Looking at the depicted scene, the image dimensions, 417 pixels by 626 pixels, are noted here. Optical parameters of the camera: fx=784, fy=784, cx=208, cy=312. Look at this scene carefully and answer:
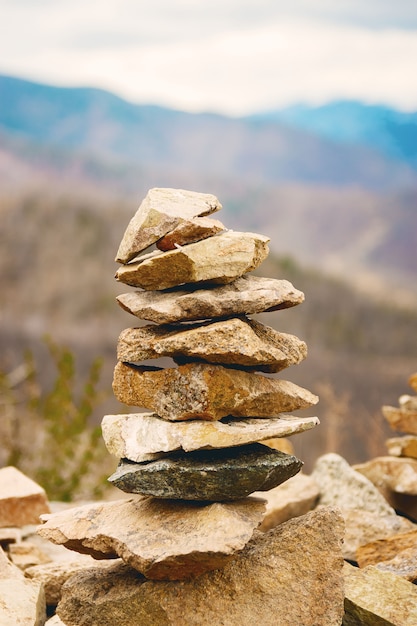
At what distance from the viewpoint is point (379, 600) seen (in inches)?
210

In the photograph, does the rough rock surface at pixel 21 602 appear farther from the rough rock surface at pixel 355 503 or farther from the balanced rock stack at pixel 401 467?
the balanced rock stack at pixel 401 467

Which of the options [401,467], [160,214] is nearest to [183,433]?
[160,214]

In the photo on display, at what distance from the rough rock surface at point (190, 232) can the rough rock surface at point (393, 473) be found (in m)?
3.82

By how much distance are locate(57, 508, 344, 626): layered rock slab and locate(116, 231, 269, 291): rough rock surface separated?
1.73 metres

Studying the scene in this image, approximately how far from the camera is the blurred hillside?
28.5 metres

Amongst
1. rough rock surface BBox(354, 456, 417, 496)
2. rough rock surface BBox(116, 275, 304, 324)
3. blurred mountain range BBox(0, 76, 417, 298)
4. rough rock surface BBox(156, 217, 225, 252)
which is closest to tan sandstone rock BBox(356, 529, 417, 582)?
rough rock surface BBox(354, 456, 417, 496)

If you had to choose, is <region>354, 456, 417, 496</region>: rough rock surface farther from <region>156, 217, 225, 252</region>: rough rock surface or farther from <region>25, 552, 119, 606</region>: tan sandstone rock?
<region>156, 217, 225, 252</region>: rough rock surface

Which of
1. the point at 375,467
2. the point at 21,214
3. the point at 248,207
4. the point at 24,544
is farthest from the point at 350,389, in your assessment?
the point at 21,214

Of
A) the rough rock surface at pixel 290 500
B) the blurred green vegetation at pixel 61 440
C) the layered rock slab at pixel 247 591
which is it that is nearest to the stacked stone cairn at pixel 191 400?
the layered rock slab at pixel 247 591

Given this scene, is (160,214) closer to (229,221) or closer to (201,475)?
(201,475)

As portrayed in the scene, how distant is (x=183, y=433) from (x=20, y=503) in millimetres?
3085

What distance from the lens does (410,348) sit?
28.2 metres

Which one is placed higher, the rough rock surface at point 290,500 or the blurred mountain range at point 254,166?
the blurred mountain range at point 254,166

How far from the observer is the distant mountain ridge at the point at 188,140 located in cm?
4494
